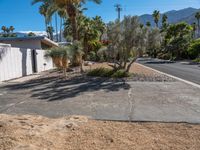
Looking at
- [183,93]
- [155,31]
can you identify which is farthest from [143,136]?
[155,31]


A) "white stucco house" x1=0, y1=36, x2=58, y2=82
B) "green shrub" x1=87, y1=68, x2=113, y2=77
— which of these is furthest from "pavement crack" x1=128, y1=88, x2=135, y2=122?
"white stucco house" x1=0, y1=36, x2=58, y2=82

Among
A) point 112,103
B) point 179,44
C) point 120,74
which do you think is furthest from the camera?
point 179,44

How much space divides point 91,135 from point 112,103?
3509 millimetres

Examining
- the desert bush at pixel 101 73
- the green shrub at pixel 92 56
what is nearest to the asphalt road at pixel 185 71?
the desert bush at pixel 101 73

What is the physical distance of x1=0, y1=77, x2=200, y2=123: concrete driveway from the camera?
7609 mm

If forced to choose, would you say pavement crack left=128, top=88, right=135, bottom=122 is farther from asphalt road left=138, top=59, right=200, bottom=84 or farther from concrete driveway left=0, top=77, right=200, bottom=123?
asphalt road left=138, top=59, right=200, bottom=84

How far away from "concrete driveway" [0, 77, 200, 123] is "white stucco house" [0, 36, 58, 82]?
17.0 feet

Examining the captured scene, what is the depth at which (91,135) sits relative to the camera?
579 cm

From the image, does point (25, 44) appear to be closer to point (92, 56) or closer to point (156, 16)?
point (92, 56)

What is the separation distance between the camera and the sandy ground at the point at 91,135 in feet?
17.0

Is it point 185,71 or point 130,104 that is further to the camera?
point 185,71

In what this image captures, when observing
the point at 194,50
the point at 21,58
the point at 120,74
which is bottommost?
the point at 120,74

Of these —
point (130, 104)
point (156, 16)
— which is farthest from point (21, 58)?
point (156, 16)

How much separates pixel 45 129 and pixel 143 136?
223 centimetres
